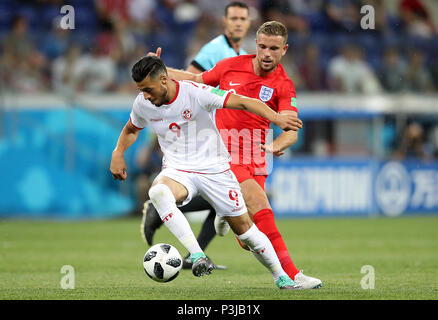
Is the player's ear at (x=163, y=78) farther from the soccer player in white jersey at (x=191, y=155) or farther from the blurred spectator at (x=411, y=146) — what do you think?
the blurred spectator at (x=411, y=146)

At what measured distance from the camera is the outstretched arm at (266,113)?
20.0 ft

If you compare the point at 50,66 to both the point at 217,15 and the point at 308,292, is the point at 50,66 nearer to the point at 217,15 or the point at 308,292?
the point at 217,15

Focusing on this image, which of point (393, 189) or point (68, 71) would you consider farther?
point (393, 189)

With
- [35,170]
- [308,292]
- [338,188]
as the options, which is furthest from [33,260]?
[338,188]

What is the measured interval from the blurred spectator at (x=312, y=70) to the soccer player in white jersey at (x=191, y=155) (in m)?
10.1

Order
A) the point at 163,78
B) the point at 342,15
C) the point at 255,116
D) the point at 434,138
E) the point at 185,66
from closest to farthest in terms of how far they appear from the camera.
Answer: the point at 163,78 < the point at 255,116 < the point at 185,66 < the point at 434,138 < the point at 342,15

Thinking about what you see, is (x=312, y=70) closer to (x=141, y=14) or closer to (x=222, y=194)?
(x=141, y=14)

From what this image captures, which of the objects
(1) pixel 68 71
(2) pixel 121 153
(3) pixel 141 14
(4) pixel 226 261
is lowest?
(4) pixel 226 261

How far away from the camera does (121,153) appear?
6.63 m

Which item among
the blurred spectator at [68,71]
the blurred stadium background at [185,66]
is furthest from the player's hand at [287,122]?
the blurred spectator at [68,71]

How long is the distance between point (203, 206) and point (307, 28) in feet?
33.8

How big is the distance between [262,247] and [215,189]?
611 mm

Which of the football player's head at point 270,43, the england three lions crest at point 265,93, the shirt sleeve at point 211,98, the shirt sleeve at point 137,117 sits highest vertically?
the football player's head at point 270,43

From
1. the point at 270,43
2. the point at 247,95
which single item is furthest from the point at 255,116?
the point at 270,43
